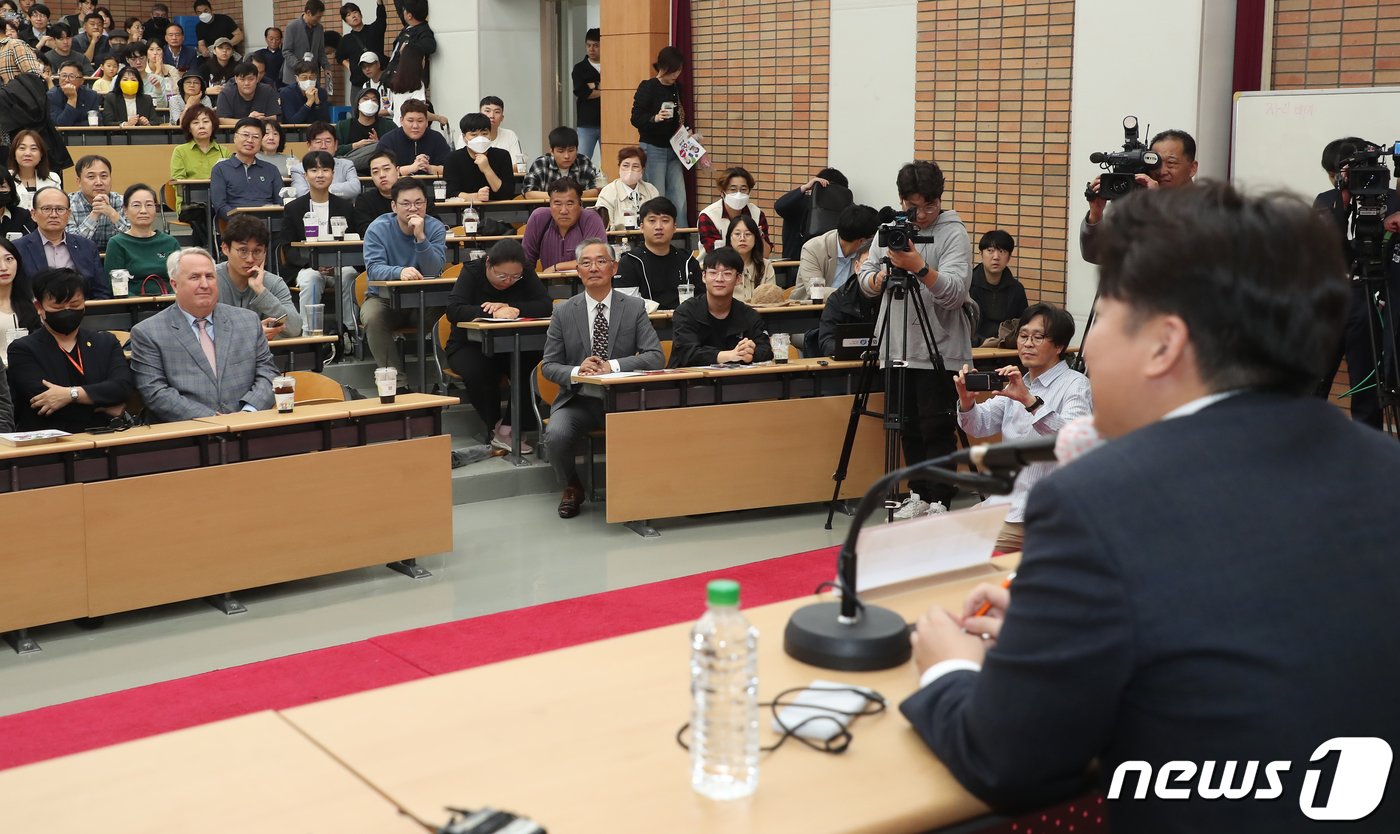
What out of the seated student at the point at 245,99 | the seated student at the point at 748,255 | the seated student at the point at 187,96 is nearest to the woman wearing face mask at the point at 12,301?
the seated student at the point at 748,255

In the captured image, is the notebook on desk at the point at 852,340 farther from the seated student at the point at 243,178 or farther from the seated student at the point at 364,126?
the seated student at the point at 364,126

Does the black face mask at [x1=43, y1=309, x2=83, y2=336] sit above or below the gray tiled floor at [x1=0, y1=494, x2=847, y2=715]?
above

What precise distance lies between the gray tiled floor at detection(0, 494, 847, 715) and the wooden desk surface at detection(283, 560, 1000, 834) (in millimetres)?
2683

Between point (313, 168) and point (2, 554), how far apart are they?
14.9 ft

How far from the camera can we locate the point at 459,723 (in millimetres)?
1959

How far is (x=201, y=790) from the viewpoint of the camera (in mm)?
1775

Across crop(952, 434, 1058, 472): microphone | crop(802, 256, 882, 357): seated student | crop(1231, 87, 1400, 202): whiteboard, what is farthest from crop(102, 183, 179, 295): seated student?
crop(952, 434, 1058, 472): microphone

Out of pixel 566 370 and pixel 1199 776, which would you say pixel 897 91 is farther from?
pixel 1199 776

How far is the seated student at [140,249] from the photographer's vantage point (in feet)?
24.3

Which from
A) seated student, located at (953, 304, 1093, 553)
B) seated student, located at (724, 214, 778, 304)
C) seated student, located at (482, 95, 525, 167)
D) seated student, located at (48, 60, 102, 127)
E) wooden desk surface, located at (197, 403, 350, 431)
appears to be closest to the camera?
seated student, located at (953, 304, 1093, 553)

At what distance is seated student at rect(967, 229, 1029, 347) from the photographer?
7559 millimetres

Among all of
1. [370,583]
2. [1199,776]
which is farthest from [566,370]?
[1199,776]

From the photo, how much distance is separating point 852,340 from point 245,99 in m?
8.04

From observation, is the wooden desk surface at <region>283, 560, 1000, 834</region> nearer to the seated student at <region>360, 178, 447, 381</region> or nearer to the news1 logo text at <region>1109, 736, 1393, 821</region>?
the news1 logo text at <region>1109, 736, 1393, 821</region>
